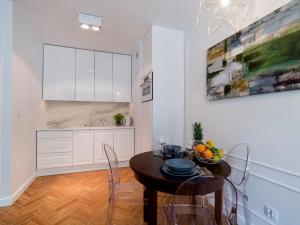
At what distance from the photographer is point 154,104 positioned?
2.62 m

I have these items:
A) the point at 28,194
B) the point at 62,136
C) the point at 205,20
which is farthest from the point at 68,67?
the point at 205,20

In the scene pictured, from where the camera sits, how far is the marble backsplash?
3.69m

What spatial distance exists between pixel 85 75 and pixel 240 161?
328cm

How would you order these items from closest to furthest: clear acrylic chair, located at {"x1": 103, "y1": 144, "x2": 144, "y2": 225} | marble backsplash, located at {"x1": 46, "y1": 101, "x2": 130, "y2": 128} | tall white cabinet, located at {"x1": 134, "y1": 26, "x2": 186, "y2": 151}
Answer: clear acrylic chair, located at {"x1": 103, "y1": 144, "x2": 144, "y2": 225}, tall white cabinet, located at {"x1": 134, "y1": 26, "x2": 186, "y2": 151}, marble backsplash, located at {"x1": 46, "y1": 101, "x2": 130, "y2": 128}

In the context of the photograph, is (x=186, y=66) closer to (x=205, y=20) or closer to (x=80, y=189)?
(x=205, y=20)

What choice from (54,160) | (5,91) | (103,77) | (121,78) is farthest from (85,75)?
(54,160)

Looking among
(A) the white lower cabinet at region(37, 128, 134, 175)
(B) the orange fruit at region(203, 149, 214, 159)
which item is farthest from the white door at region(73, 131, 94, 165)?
(B) the orange fruit at region(203, 149, 214, 159)

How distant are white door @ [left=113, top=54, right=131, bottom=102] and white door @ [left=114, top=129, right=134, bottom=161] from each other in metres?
0.78

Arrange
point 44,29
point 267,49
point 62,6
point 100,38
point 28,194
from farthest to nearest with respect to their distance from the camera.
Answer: point 100,38, point 44,29, point 28,194, point 62,6, point 267,49

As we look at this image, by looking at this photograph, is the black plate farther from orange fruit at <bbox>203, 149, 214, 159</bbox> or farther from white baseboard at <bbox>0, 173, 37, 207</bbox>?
white baseboard at <bbox>0, 173, 37, 207</bbox>

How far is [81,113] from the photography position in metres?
A: 3.90

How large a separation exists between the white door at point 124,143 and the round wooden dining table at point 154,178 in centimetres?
198

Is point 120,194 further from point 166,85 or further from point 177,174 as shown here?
point 166,85

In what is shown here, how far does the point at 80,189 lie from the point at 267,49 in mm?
2924
